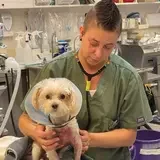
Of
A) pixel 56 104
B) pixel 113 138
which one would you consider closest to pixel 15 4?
pixel 113 138

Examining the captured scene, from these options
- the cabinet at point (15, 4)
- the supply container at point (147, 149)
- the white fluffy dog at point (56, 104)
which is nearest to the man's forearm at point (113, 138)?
the white fluffy dog at point (56, 104)

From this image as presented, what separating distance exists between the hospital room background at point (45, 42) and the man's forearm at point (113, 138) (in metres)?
1.47

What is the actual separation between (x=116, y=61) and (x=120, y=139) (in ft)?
1.09

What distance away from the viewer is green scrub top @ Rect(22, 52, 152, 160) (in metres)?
1.38

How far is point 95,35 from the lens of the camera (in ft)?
4.15

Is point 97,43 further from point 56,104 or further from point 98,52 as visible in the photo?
point 56,104

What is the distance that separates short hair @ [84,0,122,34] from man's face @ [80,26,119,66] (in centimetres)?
2

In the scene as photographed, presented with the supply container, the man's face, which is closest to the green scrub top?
the man's face

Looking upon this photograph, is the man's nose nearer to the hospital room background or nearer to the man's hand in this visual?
the man's hand

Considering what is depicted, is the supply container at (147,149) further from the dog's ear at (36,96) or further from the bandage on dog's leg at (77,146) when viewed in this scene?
the dog's ear at (36,96)

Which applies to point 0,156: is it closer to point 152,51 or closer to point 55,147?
point 55,147

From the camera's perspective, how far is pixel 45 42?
11.1 feet

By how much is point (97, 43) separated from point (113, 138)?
37cm

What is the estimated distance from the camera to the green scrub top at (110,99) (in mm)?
1380
